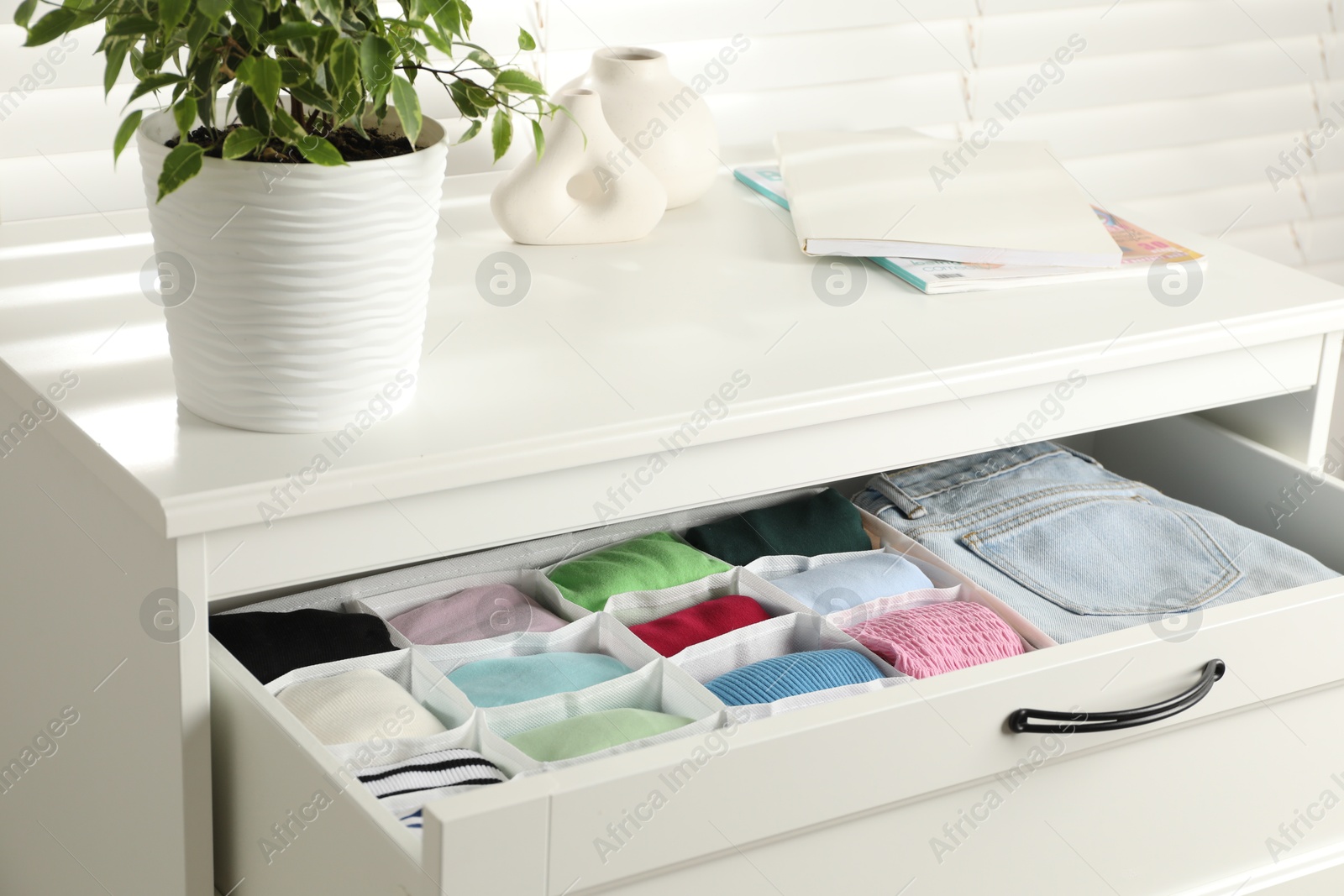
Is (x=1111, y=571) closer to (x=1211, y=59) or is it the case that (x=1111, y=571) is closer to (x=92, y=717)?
(x=92, y=717)

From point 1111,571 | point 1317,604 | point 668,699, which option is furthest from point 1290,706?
point 668,699

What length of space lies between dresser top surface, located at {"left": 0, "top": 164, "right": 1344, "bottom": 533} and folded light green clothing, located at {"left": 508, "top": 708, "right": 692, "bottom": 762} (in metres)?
0.15

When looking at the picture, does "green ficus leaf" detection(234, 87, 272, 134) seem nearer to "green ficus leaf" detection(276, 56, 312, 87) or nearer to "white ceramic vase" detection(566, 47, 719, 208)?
"green ficus leaf" detection(276, 56, 312, 87)

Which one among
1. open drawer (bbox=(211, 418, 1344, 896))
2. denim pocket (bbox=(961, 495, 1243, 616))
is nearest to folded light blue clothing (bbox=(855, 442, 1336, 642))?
denim pocket (bbox=(961, 495, 1243, 616))

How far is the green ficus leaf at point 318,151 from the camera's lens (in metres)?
0.64

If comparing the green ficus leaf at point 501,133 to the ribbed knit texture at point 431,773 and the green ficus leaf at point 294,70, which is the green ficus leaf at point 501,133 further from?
the ribbed knit texture at point 431,773

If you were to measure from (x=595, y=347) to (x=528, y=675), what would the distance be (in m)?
0.22

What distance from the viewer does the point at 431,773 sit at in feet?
2.28

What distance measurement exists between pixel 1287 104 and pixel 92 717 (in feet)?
5.17

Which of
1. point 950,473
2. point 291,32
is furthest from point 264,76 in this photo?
point 950,473

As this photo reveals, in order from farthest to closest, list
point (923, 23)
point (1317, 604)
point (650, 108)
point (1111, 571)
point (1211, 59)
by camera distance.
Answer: point (1211, 59) → point (923, 23) → point (650, 108) → point (1111, 571) → point (1317, 604)

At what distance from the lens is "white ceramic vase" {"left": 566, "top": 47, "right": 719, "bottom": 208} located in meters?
1.14

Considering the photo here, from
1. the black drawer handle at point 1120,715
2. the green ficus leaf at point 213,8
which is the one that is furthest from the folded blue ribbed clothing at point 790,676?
the green ficus leaf at point 213,8

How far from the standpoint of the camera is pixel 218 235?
0.67m
